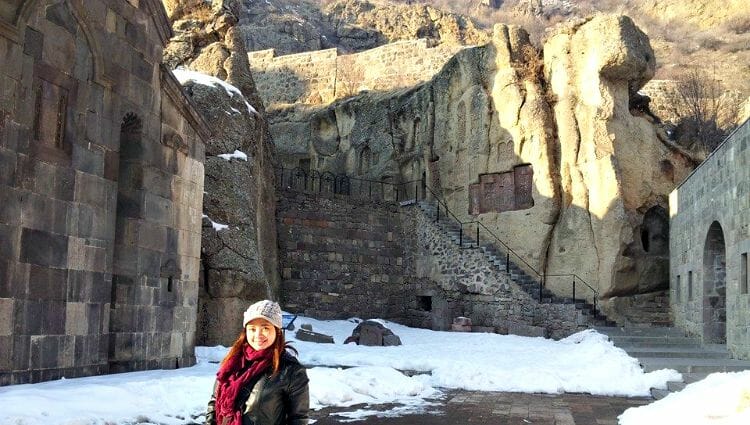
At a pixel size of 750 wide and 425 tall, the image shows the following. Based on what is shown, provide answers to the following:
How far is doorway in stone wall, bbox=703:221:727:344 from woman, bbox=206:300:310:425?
1326 cm

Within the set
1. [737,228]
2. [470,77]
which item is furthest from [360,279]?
[737,228]

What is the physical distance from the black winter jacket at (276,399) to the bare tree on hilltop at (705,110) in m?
24.6

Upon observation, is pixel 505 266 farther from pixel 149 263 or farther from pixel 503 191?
pixel 149 263

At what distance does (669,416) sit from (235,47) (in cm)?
1514

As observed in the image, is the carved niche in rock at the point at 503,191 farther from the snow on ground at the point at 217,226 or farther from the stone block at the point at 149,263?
the stone block at the point at 149,263

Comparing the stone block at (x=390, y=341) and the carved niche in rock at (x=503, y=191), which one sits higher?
the carved niche in rock at (x=503, y=191)

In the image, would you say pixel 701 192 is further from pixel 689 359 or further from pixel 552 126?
pixel 552 126

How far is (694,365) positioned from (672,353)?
5.39 feet

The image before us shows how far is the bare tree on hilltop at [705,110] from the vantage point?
90.0 ft

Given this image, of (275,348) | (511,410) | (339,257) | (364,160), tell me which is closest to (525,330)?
(339,257)

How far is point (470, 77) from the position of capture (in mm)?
24672

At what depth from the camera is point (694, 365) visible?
42.1 ft

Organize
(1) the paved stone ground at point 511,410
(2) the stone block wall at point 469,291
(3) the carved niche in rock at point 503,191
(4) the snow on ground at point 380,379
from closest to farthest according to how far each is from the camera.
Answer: (4) the snow on ground at point 380,379
(1) the paved stone ground at point 511,410
(2) the stone block wall at point 469,291
(3) the carved niche in rock at point 503,191

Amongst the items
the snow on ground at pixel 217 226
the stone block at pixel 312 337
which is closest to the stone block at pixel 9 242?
the snow on ground at pixel 217 226
